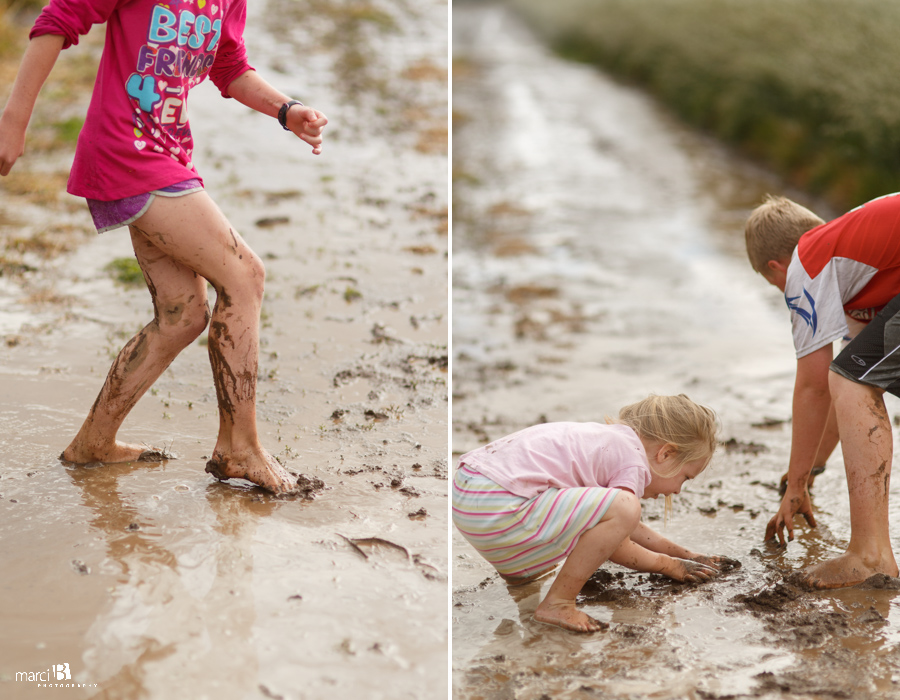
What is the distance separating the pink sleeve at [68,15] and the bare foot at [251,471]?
1220 mm

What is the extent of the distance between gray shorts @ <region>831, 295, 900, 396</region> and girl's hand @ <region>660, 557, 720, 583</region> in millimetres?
680

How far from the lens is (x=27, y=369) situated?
360 cm

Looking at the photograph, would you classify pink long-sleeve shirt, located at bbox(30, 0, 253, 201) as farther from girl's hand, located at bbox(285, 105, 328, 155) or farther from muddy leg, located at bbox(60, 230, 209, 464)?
girl's hand, located at bbox(285, 105, 328, 155)

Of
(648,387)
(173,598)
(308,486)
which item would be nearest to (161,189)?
(308,486)

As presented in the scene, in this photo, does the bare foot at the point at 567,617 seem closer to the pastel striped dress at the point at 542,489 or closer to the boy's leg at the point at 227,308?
the pastel striped dress at the point at 542,489

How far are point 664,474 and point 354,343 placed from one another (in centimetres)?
183

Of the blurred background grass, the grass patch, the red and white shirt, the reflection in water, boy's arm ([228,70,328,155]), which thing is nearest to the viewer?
the reflection in water

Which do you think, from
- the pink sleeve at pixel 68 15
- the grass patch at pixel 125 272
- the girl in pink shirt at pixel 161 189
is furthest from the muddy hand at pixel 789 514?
the grass patch at pixel 125 272

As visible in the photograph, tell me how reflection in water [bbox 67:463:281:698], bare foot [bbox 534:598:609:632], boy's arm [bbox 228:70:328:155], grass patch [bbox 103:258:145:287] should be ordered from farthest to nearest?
grass patch [bbox 103:258:145:287]
boy's arm [bbox 228:70:328:155]
bare foot [bbox 534:598:609:632]
reflection in water [bbox 67:463:281:698]

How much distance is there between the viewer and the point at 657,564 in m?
2.64

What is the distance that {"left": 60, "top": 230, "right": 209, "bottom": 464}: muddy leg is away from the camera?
2791mm

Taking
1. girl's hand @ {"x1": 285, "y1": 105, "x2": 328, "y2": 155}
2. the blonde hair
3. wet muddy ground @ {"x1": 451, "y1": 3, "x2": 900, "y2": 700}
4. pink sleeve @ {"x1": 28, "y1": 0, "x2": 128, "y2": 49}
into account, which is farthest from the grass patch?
the blonde hair

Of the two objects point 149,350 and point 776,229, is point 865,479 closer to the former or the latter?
point 776,229

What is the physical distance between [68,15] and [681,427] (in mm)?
1974
